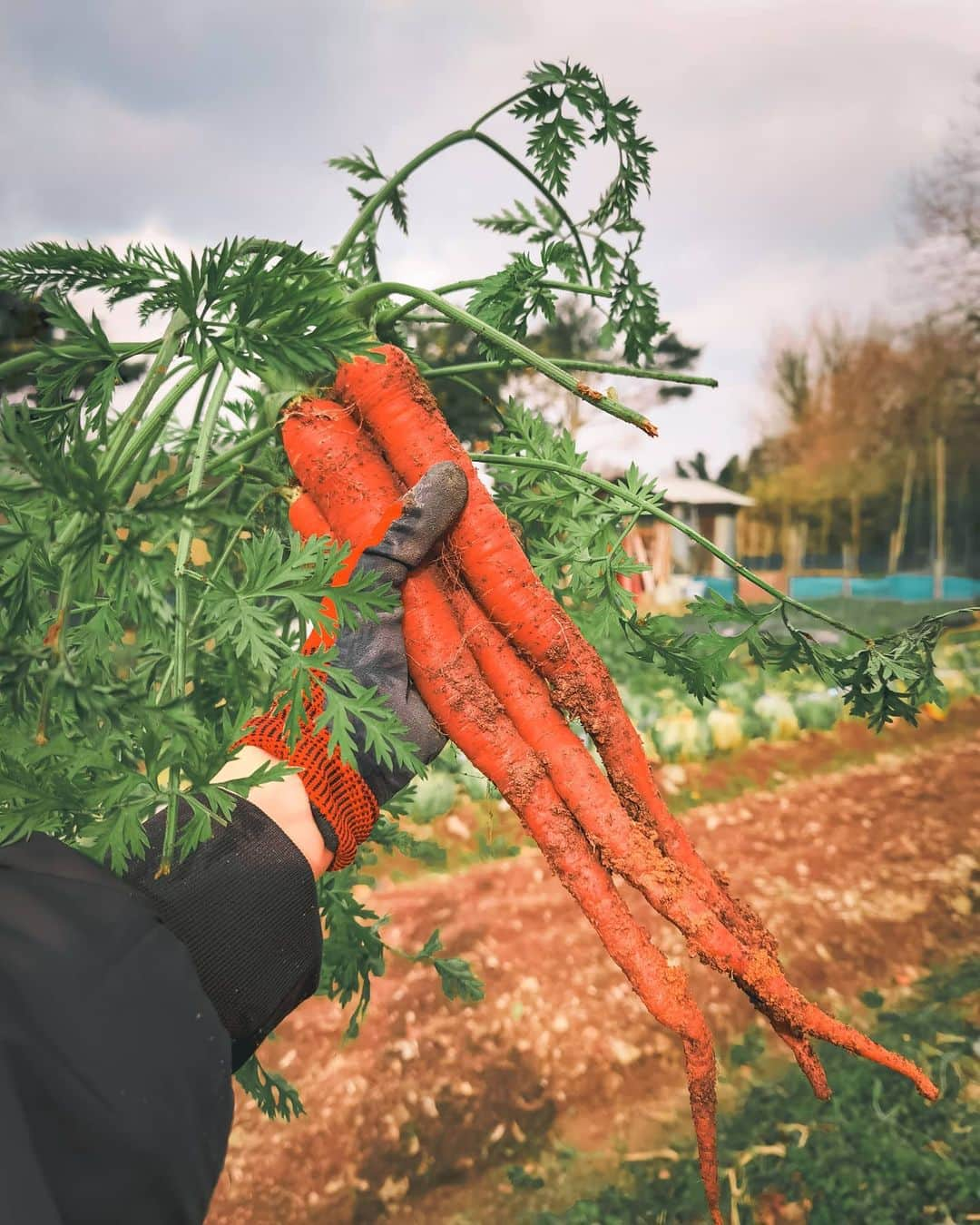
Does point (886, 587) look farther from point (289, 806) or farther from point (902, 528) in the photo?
point (289, 806)

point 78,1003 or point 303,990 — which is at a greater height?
point 78,1003

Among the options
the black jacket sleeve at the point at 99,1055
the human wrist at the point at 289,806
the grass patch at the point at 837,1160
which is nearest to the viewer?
the black jacket sleeve at the point at 99,1055

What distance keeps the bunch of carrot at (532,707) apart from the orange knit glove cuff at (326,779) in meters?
0.30

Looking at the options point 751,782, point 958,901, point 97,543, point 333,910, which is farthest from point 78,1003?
point 751,782

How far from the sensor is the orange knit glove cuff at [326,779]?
1.51m

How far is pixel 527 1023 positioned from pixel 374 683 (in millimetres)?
2873

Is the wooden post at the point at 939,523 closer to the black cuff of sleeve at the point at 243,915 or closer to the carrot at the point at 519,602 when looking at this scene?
the carrot at the point at 519,602

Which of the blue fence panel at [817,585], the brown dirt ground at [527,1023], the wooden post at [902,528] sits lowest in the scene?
the blue fence panel at [817,585]

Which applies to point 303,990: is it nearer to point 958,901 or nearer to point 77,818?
point 77,818

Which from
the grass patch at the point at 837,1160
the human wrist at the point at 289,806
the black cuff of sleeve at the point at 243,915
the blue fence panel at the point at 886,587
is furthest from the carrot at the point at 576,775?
the blue fence panel at the point at 886,587

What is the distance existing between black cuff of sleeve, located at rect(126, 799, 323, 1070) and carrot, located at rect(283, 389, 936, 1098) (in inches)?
22.3

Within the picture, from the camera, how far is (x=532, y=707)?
1.93 metres

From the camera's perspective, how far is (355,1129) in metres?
3.40

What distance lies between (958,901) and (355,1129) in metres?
3.72
